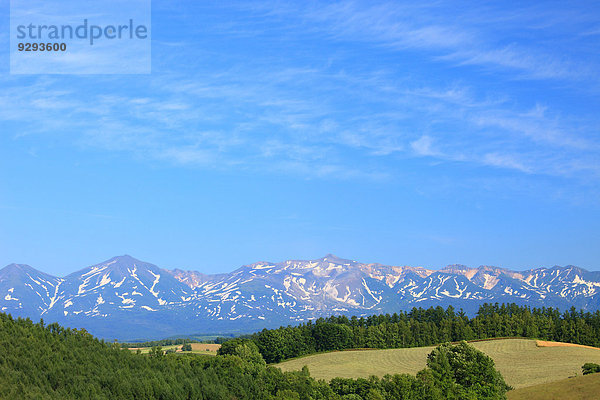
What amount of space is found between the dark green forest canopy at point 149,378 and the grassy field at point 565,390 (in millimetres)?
7483

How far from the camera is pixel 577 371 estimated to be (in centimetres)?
11938

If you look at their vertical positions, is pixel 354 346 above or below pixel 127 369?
below

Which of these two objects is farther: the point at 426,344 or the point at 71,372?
the point at 426,344

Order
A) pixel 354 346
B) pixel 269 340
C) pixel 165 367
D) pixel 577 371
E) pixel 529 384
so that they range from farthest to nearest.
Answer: pixel 354 346
pixel 269 340
pixel 577 371
pixel 529 384
pixel 165 367

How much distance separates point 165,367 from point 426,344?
5553 inches

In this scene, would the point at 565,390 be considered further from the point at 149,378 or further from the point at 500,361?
the point at 149,378

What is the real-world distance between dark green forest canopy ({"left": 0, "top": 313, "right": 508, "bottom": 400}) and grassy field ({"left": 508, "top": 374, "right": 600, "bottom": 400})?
748 cm

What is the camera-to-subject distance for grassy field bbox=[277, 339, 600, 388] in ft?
400

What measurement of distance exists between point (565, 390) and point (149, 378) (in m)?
68.1

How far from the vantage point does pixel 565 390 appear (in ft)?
314

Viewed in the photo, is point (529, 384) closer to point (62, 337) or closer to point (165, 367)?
point (165, 367)

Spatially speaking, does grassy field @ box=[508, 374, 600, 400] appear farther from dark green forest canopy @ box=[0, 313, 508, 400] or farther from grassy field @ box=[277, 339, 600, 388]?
grassy field @ box=[277, 339, 600, 388]

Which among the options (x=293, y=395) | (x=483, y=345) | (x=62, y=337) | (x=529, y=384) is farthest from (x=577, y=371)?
(x=62, y=337)

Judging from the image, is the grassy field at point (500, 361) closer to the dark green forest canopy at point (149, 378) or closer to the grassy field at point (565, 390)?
the grassy field at point (565, 390)
